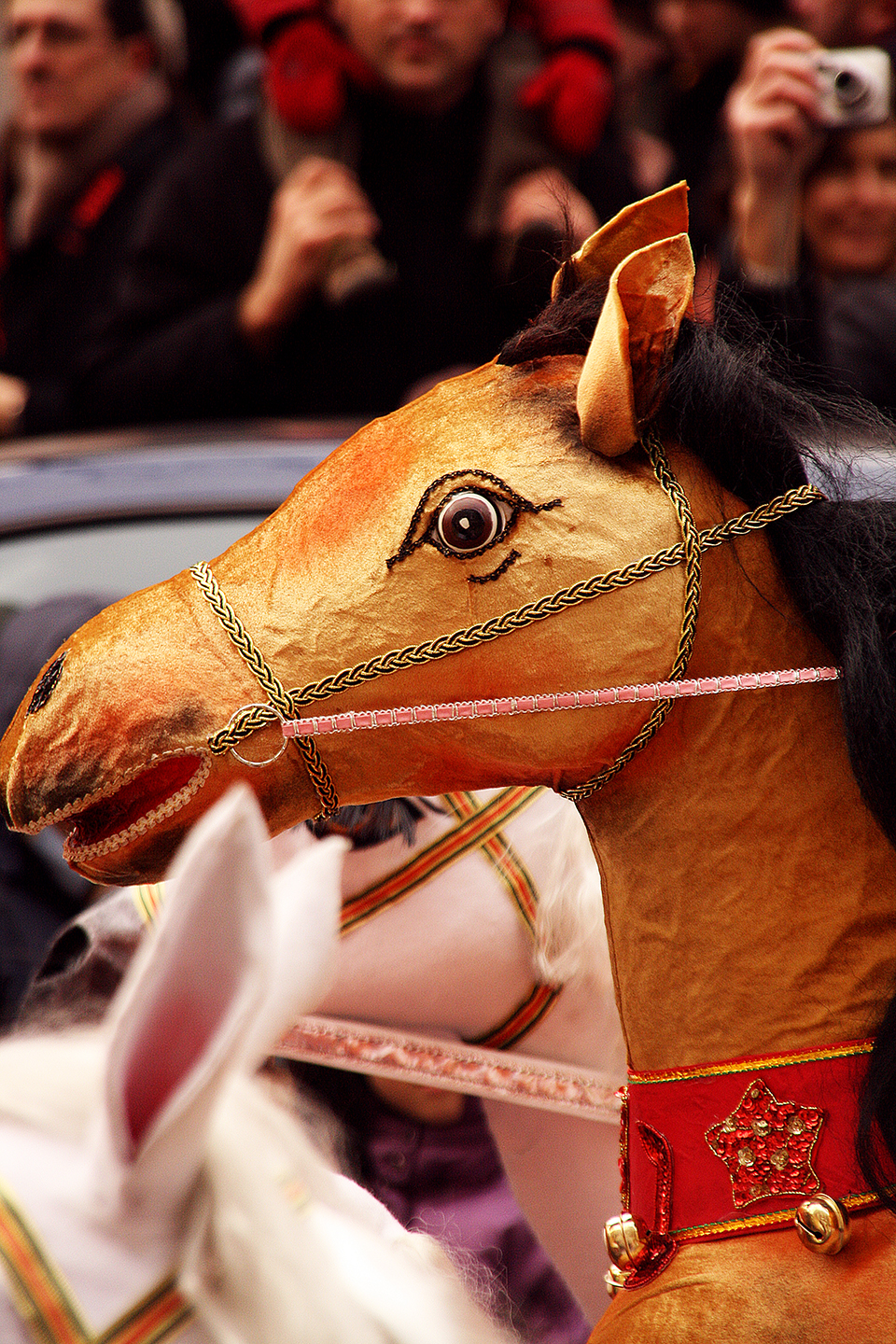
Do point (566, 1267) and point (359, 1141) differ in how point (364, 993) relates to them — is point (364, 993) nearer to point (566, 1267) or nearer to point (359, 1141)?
point (359, 1141)

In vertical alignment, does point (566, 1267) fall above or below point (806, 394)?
below

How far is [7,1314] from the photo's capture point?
2.30 ft

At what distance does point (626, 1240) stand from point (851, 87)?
2103 millimetres

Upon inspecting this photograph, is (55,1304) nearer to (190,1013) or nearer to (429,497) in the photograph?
(190,1013)

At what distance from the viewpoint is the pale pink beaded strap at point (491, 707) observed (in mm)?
1103

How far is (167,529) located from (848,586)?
162 cm

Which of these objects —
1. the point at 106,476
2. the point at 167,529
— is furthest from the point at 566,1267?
the point at 106,476

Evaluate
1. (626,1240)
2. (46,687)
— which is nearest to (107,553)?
(46,687)

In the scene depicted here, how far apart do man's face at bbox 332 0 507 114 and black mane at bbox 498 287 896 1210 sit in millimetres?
2180

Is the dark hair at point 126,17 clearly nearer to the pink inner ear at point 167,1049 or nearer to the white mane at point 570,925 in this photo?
the white mane at point 570,925

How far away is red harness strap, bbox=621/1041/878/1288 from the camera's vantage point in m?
1.14

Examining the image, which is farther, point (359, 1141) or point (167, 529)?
point (167, 529)

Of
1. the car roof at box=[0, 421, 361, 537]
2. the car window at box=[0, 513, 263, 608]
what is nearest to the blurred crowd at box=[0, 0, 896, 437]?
the car roof at box=[0, 421, 361, 537]

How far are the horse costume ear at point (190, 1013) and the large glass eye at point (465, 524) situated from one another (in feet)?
1.49
